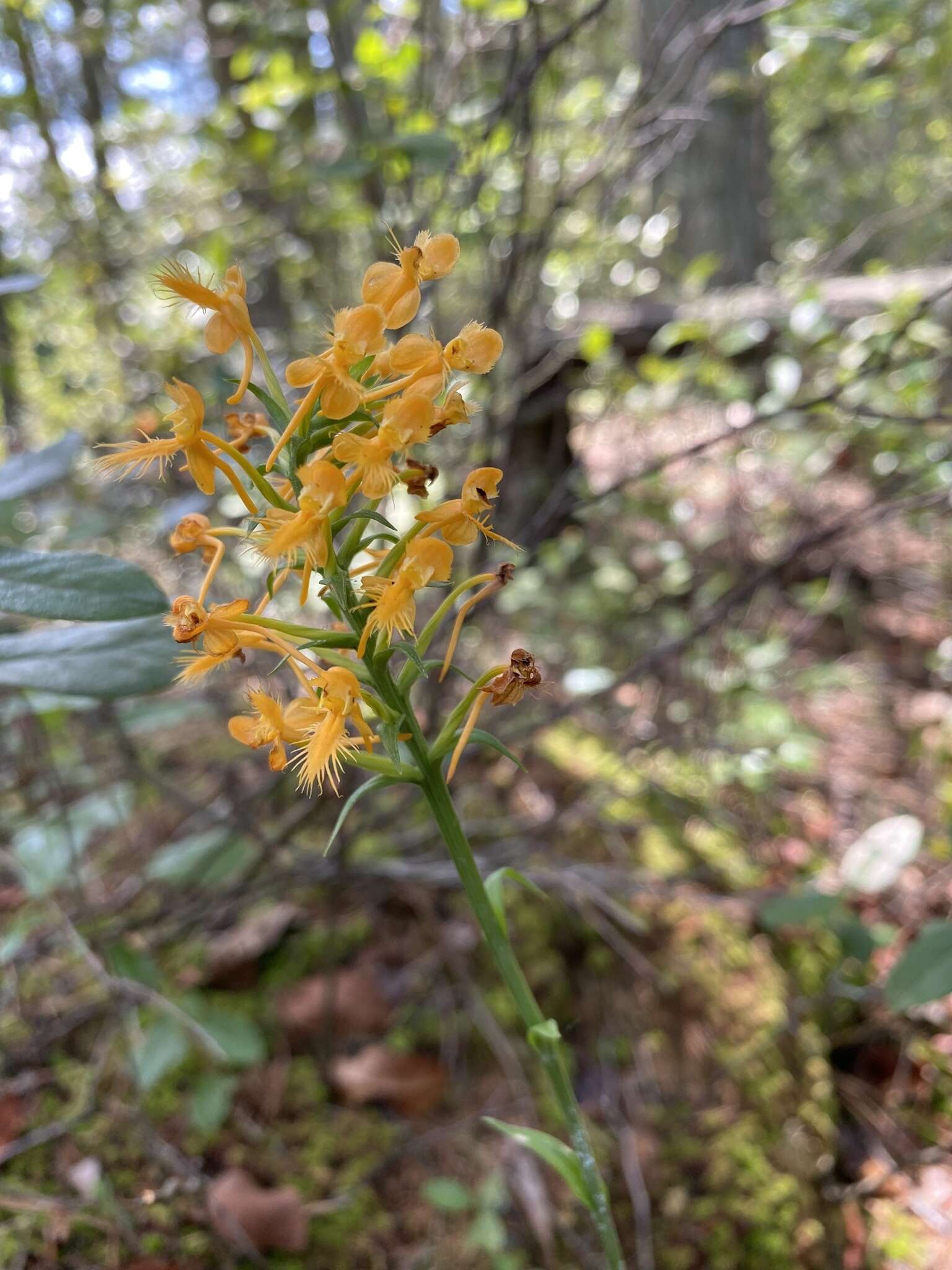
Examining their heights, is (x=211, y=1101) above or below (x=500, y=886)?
below

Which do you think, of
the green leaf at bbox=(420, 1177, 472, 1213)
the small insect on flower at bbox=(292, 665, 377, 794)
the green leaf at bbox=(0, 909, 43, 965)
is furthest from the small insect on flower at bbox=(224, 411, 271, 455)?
the green leaf at bbox=(420, 1177, 472, 1213)

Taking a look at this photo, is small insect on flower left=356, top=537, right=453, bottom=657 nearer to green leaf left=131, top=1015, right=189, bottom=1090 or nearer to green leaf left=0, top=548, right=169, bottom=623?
green leaf left=0, top=548, right=169, bottom=623

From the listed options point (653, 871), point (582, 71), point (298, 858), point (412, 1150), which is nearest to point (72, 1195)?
point (412, 1150)

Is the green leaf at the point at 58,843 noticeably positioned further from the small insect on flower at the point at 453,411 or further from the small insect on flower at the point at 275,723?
the small insect on flower at the point at 453,411

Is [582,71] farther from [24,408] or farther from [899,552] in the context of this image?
[24,408]

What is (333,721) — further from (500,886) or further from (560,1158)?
(560,1158)

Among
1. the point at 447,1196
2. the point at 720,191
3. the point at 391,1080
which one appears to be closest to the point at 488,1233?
the point at 447,1196
